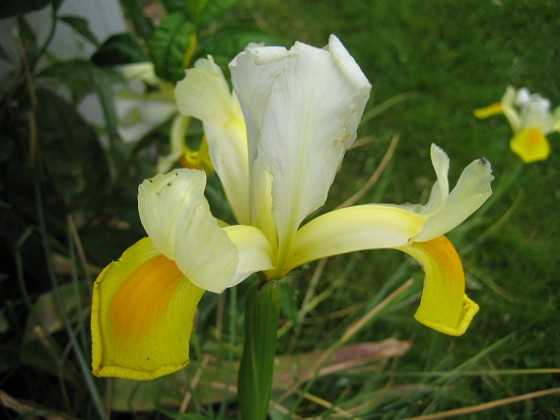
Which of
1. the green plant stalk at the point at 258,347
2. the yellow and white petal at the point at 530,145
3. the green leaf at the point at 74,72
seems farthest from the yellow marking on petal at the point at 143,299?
the yellow and white petal at the point at 530,145

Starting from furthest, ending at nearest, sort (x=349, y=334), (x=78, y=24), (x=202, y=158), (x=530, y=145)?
(x=530, y=145)
(x=349, y=334)
(x=78, y=24)
(x=202, y=158)

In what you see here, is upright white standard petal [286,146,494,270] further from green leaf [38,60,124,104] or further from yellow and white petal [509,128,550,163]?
yellow and white petal [509,128,550,163]

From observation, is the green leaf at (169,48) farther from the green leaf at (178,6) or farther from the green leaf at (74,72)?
the green leaf at (74,72)

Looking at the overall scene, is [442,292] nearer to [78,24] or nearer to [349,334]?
[349,334]

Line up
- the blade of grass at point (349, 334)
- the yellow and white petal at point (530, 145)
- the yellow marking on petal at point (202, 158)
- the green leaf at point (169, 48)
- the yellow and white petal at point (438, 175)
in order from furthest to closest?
1. the yellow and white petal at point (530, 145)
2. the blade of grass at point (349, 334)
3. the green leaf at point (169, 48)
4. the yellow marking on petal at point (202, 158)
5. the yellow and white petal at point (438, 175)

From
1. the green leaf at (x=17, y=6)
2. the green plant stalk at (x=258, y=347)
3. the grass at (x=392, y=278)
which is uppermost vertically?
the green leaf at (x=17, y=6)

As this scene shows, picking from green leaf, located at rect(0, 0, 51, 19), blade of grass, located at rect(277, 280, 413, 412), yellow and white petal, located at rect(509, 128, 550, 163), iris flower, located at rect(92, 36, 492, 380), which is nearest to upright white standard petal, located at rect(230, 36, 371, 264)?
iris flower, located at rect(92, 36, 492, 380)

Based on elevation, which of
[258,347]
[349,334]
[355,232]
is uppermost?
[355,232]

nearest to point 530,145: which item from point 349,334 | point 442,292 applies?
point 349,334
